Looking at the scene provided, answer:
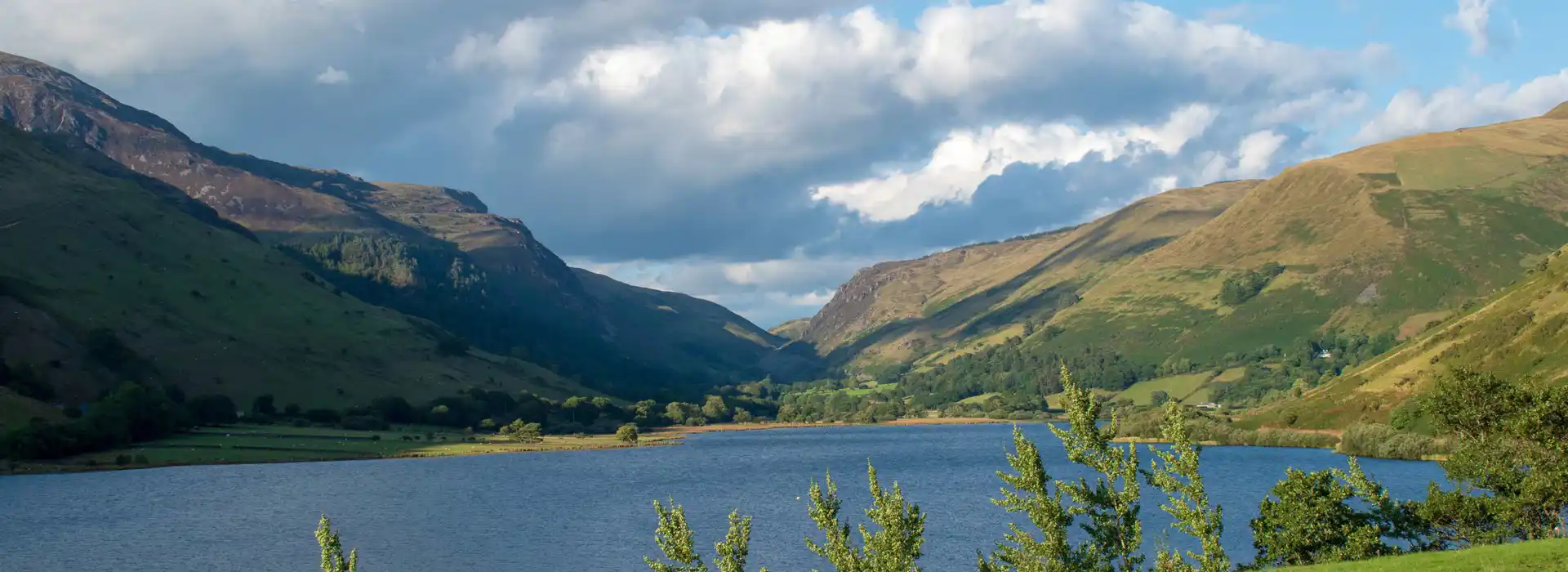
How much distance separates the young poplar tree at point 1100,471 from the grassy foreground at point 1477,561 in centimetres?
1412

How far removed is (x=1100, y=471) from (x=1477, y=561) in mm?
19722

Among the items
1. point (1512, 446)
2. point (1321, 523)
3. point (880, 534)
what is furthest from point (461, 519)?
point (880, 534)

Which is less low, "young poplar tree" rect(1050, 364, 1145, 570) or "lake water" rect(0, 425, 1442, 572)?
"young poplar tree" rect(1050, 364, 1145, 570)

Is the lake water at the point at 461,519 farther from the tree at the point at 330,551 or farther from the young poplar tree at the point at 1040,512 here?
the tree at the point at 330,551

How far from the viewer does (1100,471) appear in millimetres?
46812

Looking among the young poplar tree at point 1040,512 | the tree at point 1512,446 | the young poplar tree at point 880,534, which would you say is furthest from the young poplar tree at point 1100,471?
the tree at point 1512,446

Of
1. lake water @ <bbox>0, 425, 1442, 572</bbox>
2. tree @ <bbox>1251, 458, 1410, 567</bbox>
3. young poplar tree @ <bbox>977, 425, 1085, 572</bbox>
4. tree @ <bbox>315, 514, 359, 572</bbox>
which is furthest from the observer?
lake water @ <bbox>0, 425, 1442, 572</bbox>

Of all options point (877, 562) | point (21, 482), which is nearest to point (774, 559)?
point (877, 562)

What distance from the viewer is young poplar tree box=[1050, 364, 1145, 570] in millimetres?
46031

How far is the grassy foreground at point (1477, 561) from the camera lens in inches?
1939

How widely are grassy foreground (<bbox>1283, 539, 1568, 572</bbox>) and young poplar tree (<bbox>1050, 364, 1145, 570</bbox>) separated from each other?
1412 cm

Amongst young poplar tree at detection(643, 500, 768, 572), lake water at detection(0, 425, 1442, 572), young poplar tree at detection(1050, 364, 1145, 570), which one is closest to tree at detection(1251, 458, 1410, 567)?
young poplar tree at detection(1050, 364, 1145, 570)

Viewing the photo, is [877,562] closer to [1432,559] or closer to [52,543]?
[1432,559]

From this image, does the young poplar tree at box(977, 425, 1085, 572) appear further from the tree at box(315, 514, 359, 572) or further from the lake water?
the lake water
